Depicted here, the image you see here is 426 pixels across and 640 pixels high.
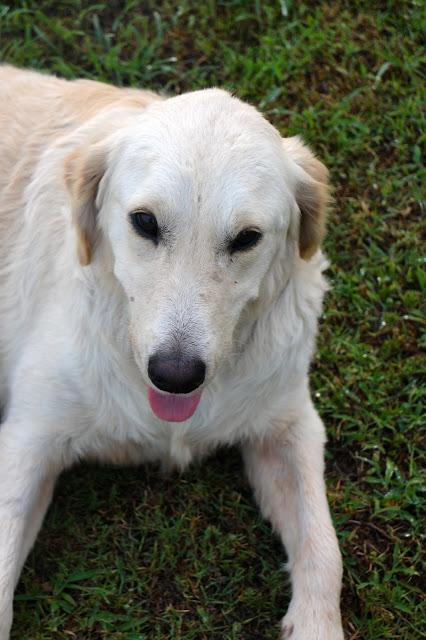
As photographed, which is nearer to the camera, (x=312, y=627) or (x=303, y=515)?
(x=312, y=627)

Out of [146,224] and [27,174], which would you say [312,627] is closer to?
[146,224]

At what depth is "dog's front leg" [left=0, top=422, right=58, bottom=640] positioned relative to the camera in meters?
3.55

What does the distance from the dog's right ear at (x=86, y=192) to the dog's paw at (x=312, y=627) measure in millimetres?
1535

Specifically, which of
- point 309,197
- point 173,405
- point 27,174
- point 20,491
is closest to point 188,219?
point 309,197

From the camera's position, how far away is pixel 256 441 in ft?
13.0

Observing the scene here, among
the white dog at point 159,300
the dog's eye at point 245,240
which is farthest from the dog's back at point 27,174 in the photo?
the dog's eye at point 245,240

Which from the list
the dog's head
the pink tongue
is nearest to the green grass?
the pink tongue

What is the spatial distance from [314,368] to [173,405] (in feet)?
3.93

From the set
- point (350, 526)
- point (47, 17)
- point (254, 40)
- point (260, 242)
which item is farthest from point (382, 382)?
point (47, 17)

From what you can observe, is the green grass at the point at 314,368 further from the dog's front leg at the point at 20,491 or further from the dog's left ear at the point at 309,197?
the dog's left ear at the point at 309,197

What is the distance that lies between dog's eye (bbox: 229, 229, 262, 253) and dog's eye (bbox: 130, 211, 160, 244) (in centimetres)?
25

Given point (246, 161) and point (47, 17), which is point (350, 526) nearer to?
point (246, 161)

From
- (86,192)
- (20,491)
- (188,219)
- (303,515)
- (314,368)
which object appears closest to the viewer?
(188,219)

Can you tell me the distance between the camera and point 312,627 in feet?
11.5
